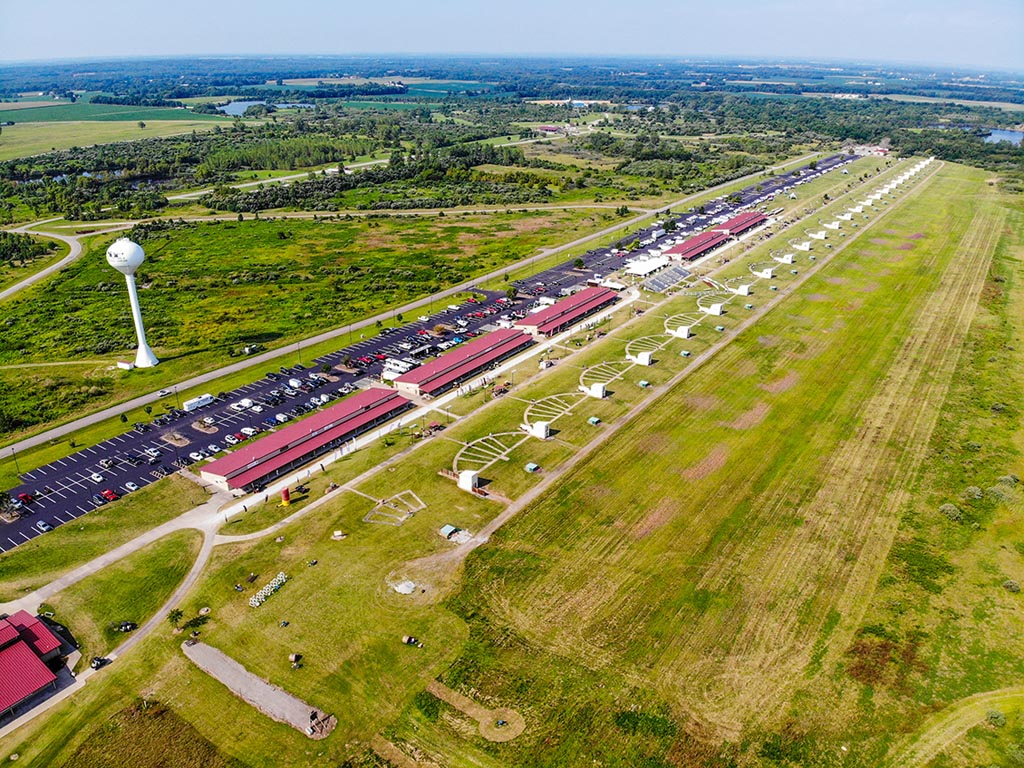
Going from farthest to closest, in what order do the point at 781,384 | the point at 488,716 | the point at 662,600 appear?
1. the point at 781,384
2. the point at 662,600
3. the point at 488,716

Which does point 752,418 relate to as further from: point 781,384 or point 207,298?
point 207,298

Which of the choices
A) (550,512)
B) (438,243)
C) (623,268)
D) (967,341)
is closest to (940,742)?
(550,512)

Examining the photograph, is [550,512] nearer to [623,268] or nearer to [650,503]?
[650,503]

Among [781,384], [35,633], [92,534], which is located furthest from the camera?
[781,384]

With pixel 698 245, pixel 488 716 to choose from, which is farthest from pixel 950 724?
pixel 698 245

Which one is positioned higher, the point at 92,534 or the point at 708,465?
the point at 708,465

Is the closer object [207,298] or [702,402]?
[702,402]

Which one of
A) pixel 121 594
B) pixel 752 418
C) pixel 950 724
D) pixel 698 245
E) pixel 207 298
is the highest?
pixel 698 245
